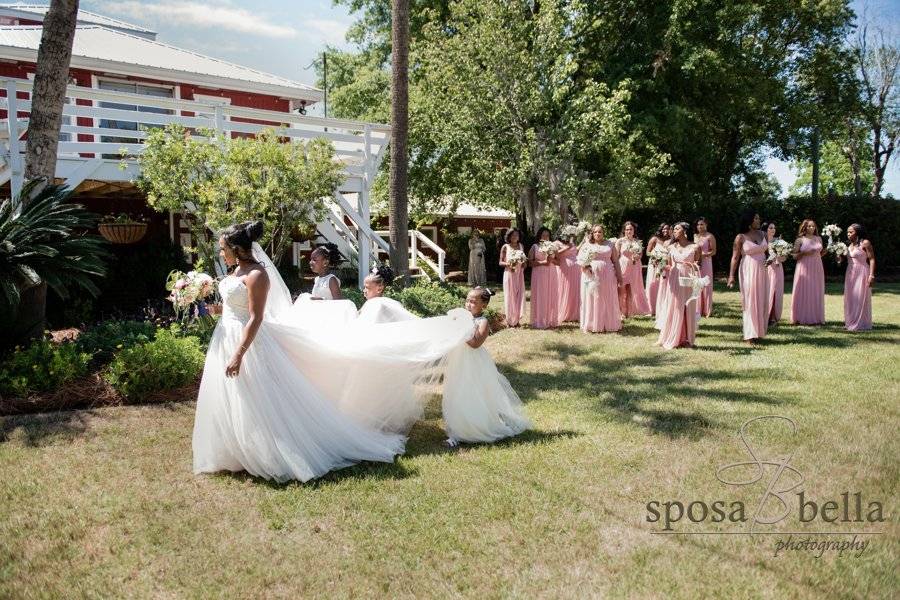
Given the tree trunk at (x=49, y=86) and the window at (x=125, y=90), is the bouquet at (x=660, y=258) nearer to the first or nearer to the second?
the tree trunk at (x=49, y=86)

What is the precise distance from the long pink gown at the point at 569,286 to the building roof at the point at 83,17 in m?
19.0

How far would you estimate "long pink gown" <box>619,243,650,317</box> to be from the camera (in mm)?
14562

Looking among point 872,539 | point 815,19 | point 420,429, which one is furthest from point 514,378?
point 815,19

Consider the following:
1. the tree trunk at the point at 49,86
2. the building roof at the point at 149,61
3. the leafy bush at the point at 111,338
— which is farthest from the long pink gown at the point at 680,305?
the building roof at the point at 149,61

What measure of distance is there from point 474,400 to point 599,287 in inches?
271

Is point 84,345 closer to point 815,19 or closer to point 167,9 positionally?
point 815,19

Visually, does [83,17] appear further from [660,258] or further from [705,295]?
[705,295]

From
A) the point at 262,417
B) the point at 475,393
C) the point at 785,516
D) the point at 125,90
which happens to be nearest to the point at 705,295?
the point at 475,393

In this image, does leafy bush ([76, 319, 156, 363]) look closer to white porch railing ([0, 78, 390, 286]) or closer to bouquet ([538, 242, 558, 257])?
white porch railing ([0, 78, 390, 286])

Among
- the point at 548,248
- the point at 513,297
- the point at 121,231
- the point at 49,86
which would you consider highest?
the point at 49,86

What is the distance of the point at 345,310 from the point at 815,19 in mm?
26121

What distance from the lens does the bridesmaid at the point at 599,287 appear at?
12.7 metres

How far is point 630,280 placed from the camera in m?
14.8

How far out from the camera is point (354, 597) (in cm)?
382
